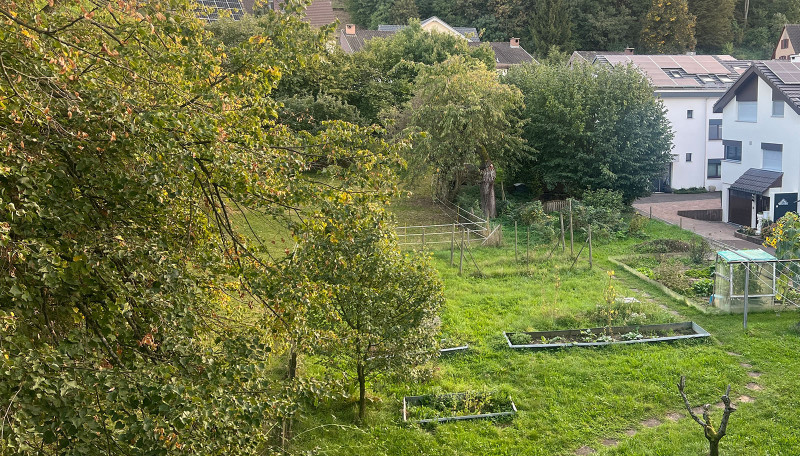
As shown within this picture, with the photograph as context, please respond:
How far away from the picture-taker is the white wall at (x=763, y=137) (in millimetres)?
26906

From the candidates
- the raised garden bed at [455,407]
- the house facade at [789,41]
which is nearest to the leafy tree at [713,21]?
the house facade at [789,41]

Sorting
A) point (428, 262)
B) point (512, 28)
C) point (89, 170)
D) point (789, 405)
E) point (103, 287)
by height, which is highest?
point (512, 28)

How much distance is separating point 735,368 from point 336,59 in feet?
83.6

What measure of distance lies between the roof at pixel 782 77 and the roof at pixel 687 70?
20.8 ft

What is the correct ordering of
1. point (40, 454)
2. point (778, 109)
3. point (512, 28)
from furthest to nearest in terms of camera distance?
point (512, 28) → point (778, 109) → point (40, 454)

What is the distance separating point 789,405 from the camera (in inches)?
470

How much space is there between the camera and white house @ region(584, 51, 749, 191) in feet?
119

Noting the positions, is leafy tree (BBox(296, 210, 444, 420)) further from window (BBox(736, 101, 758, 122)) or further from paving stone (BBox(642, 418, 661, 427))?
window (BBox(736, 101, 758, 122))

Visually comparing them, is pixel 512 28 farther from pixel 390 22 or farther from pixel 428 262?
pixel 428 262

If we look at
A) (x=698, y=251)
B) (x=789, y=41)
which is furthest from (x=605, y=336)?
(x=789, y=41)

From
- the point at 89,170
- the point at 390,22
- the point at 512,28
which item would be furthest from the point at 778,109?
the point at 390,22

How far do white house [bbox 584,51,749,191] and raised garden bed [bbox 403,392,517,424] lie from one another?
27.0 meters

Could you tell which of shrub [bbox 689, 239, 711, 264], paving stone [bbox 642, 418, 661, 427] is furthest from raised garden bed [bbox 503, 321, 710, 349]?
shrub [bbox 689, 239, 711, 264]

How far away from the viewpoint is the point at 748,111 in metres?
30.3
